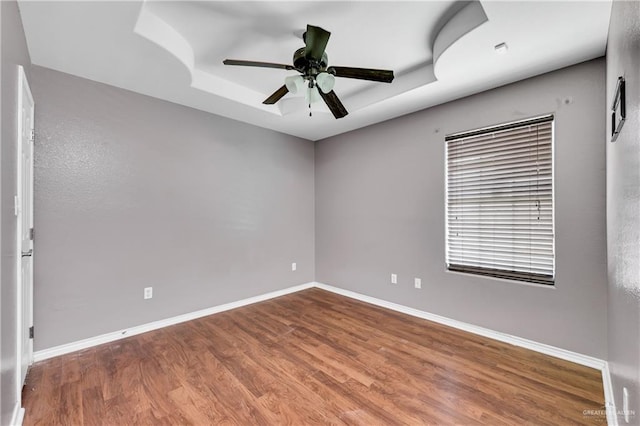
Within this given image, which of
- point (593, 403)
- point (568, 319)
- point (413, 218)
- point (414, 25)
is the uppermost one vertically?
point (414, 25)

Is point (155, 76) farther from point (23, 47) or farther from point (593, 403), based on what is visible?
point (593, 403)

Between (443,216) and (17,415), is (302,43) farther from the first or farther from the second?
(17,415)

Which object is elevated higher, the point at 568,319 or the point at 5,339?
the point at 5,339

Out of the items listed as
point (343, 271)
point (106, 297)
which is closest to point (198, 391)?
point (106, 297)

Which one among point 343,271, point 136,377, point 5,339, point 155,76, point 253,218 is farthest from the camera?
point 343,271

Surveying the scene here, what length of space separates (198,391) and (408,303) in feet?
8.14

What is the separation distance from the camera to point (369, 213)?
3910 mm

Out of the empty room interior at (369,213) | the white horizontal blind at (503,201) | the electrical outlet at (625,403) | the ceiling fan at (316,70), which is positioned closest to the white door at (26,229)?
the empty room interior at (369,213)

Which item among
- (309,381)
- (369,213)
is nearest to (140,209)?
(309,381)

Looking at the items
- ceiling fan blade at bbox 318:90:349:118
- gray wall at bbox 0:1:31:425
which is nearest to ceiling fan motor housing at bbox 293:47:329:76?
ceiling fan blade at bbox 318:90:349:118

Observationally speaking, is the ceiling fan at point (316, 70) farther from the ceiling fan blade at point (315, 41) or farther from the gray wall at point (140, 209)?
the gray wall at point (140, 209)

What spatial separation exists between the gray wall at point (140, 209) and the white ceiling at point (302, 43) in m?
0.36

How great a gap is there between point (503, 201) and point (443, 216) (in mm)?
603

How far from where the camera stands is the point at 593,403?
1.79 metres
